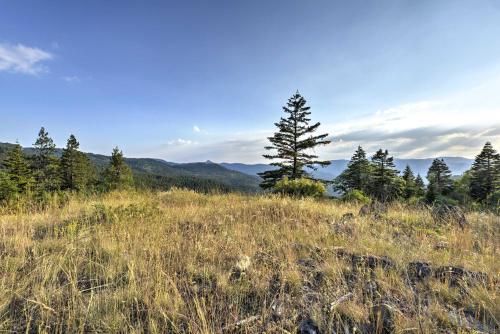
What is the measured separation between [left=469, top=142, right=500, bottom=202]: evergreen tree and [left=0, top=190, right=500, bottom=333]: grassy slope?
4487cm

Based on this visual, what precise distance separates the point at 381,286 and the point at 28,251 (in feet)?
15.4

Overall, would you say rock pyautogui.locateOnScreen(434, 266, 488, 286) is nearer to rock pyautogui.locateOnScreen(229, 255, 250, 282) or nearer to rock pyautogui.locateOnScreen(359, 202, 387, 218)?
rock pyautogui.locateOnScreen(229, 255, 250, 282)

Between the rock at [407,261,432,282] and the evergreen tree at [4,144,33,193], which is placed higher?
the evergreen tree at [4,144,33,193]

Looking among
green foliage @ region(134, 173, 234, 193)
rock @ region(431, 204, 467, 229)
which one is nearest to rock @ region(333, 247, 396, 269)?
rock @ region(431, 204, 467, 229)

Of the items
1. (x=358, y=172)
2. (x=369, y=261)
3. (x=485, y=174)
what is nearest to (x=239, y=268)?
(x=369, y=261)

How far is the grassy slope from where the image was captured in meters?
2.11

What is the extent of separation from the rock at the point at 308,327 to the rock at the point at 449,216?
5280mm

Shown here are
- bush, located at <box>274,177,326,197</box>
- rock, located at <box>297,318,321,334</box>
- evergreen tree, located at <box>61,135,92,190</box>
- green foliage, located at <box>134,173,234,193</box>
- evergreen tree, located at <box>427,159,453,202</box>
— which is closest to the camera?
rock, located at <box>297,318,321,334</box>

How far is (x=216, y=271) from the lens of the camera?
9.79 feet

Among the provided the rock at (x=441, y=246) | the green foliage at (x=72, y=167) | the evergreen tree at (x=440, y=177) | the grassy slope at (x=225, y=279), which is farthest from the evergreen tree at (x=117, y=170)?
the evergreen tree at (x=440, y=177)

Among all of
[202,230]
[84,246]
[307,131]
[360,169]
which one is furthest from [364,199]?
[360,169]

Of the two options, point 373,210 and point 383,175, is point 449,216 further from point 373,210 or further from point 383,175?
point 383,175

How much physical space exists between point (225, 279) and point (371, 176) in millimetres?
38647

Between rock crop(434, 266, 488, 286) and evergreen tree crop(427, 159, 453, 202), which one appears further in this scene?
evergreen tree crop(427, 159, 453, 202)
